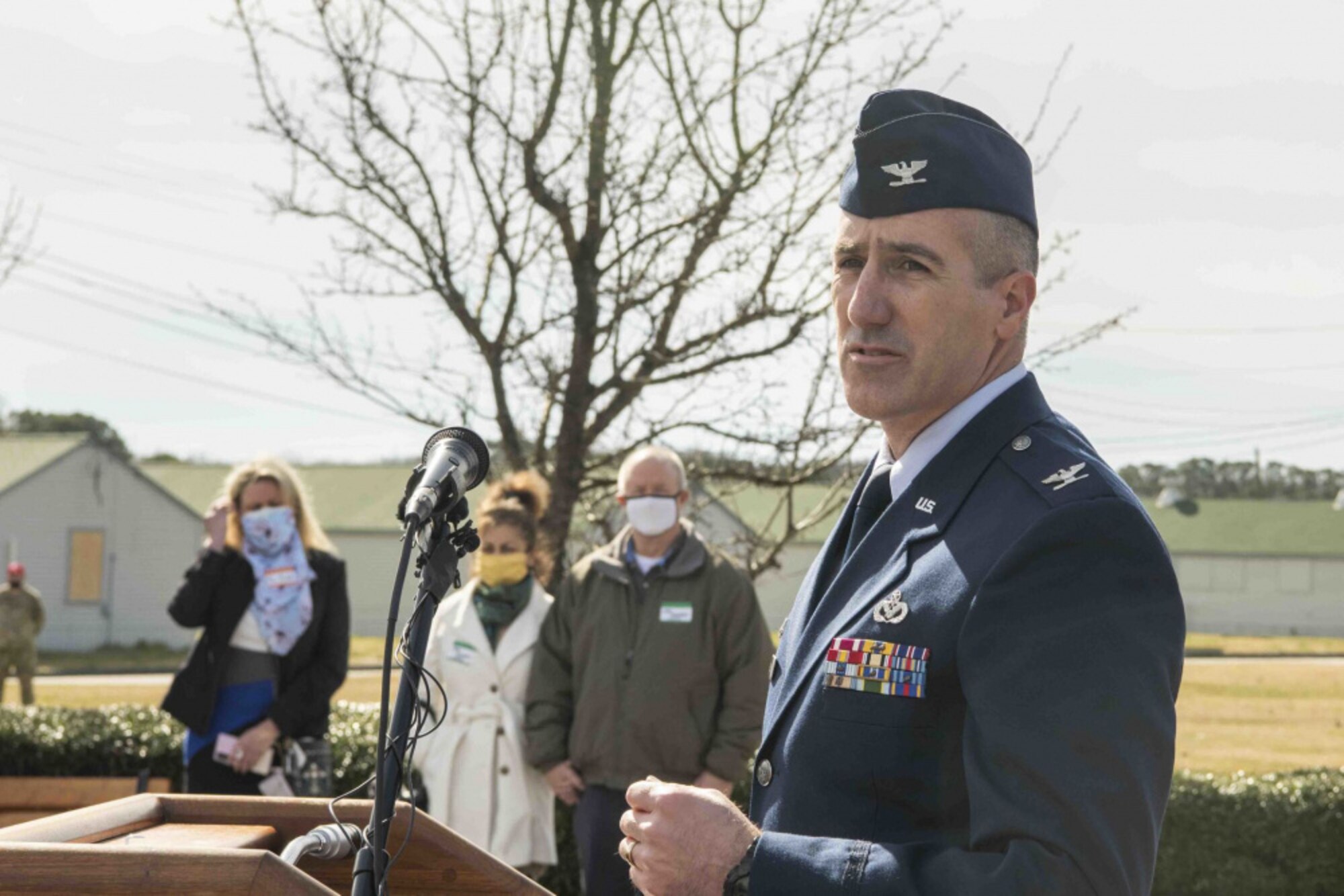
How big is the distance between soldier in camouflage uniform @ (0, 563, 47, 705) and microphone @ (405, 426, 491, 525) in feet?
64.0

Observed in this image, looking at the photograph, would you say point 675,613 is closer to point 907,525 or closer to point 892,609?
point 907,525

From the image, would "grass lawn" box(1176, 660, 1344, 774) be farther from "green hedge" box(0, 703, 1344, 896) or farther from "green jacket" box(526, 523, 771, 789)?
"green jacket" box(526, 523, 771, 789)

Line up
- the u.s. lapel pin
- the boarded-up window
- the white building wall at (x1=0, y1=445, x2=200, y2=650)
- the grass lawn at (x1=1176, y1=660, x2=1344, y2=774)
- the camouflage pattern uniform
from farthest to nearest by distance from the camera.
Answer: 1. the boarded-up window
2. the white building wall at (x1=0, y1=445, x2=200, y2=650)
3. the camouflage pattern uniform
4. the grass lawn at (x1=1176, y1=660, x2=1344, y2=774)
5. the u.s. lapel pin

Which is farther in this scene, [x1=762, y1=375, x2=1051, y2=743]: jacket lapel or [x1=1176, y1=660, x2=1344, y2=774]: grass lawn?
[x1=1176, y1=660, x2=1344, y2=774]: grass lawn

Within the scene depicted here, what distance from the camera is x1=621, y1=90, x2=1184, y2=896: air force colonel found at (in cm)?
167

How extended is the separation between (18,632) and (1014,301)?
20.9m

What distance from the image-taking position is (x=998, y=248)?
7.03ft

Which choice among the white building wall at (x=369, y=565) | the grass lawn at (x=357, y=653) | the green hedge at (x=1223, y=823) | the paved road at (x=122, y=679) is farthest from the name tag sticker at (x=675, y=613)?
the white building wall at (x=369, y=565)

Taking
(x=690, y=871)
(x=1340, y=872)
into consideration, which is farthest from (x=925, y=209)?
(x=1340, y=872)

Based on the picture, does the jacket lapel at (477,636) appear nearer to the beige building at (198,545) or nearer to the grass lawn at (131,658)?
the beige building at (198,545)

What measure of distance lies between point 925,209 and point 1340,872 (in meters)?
7.71

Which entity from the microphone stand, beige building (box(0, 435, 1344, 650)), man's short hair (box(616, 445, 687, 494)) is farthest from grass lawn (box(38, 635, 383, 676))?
the microphone stand

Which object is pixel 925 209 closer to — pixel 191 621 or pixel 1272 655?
pixel 191 621

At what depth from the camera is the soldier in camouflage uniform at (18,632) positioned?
66.8 ft
